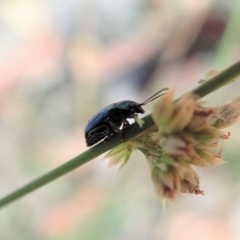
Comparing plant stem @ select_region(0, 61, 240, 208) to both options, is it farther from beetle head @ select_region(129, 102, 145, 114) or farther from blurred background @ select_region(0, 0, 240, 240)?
blurred background @ select_region(0, 0, 240, 240)

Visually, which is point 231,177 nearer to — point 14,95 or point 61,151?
point 61,151

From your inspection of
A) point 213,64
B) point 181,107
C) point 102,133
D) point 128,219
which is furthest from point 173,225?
point 181,107

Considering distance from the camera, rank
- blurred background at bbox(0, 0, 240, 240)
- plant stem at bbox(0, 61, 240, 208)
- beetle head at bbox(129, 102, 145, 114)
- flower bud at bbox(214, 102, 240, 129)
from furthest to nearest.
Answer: blurred background at bbox(0, 0, 240, 240) < beetle head at bbox(129, 102, 145, 114) < flower bud at bbox(214, 102, 240, 129) < plant stem at bbox(0, 61, 240, 208)

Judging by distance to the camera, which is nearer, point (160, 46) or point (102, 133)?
point (102, 133)

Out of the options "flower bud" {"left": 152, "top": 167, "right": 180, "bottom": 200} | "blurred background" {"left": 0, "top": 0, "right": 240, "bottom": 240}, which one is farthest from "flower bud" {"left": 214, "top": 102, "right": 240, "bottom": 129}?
"blurred background" {"left": 0, "top": 0, "right": 240, "bottom": 240}

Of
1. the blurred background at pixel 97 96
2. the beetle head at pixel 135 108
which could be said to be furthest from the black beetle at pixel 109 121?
the blurred background at pixel 97 96

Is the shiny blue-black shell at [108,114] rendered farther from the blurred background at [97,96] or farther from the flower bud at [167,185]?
the blurred background at [97,96]
